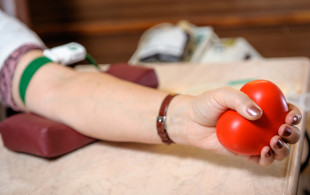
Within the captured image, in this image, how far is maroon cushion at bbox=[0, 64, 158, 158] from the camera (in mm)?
730

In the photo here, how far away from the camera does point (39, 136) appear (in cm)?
73

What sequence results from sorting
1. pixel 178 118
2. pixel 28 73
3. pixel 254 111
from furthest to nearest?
pixel 28 73
pixel 178 118
pixel 254 111

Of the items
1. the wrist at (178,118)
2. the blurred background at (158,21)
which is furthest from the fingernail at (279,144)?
the blurred background at (158,21)

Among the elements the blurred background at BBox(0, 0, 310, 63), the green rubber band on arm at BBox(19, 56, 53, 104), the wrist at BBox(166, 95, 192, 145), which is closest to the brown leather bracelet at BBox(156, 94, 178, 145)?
the wrist at BBox(166, 95, 192, 145)

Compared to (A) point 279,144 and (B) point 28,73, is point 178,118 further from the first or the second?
(B) point 28,73

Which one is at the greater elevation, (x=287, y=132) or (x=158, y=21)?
(x=287, y=132)

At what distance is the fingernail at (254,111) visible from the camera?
0.53m

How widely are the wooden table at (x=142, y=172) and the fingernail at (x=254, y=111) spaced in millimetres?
144

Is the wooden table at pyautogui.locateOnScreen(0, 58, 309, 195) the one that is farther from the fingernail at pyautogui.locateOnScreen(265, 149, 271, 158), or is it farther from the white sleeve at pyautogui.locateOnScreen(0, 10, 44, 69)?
the white sleeve at pyautogui.locateOnScreen(0, 10, 44, 69)

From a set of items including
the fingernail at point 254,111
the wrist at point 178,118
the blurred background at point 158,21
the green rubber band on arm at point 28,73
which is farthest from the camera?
the blurred background at point 158,21

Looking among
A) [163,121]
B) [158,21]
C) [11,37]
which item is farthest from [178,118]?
[158,21]

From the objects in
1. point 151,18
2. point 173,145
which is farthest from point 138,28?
point 173,145

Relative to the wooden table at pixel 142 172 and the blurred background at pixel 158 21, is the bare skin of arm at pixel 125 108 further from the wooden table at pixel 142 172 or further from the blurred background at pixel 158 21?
the blurred background at pixel 158 21

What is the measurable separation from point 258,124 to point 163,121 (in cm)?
19
